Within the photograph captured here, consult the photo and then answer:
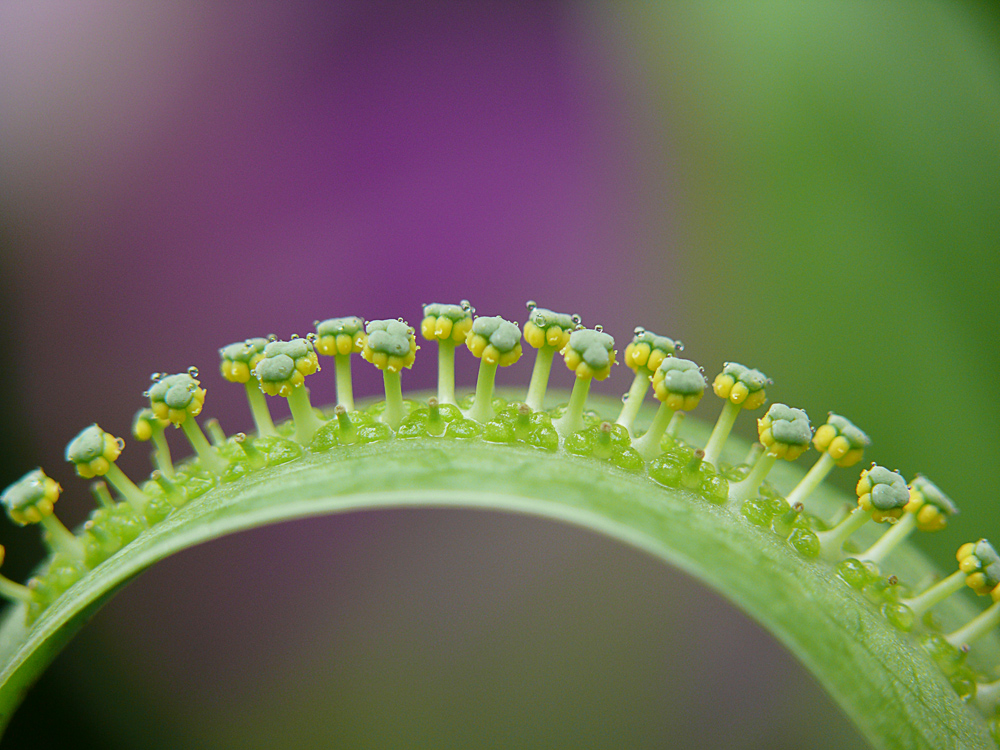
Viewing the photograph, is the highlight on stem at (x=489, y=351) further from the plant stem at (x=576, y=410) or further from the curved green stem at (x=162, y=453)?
the curved green stem at (x=162, y=453)

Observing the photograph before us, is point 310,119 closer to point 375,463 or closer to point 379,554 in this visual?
point 379,554

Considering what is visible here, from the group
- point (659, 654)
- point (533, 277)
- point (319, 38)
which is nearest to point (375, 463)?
point (659, 654)

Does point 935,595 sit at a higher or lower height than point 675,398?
lower

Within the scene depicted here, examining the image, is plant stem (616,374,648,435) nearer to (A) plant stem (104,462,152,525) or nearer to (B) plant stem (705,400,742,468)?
(B) plant stem (705,400,742,468)

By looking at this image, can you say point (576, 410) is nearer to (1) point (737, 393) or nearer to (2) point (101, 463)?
(1) point (737, 393)

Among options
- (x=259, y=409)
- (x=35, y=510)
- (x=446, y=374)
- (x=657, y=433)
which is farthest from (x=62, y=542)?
(x=657, y=433)
